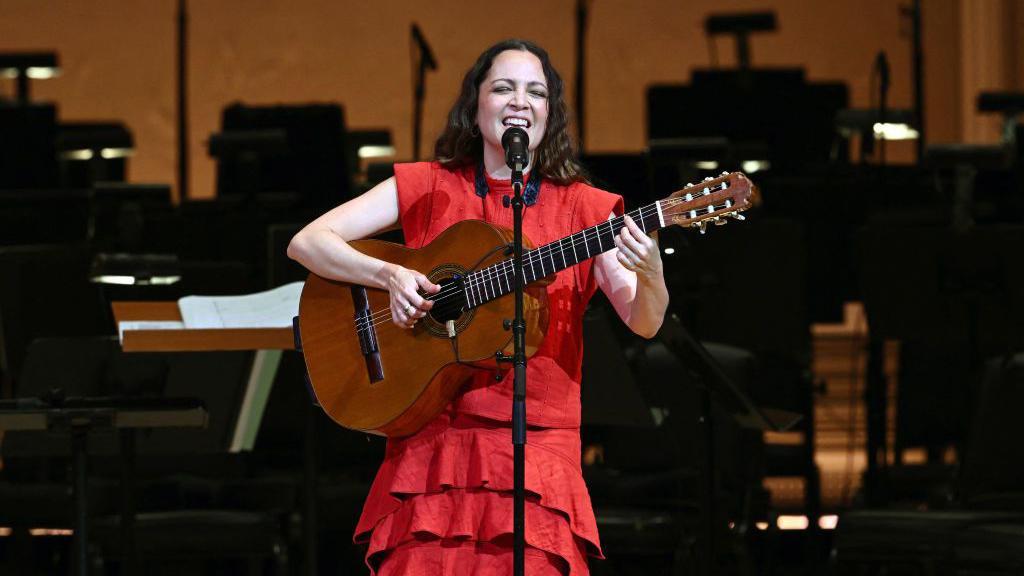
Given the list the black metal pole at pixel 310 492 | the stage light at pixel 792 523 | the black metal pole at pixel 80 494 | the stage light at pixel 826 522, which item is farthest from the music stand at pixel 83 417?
the stage light at pixel 826 522

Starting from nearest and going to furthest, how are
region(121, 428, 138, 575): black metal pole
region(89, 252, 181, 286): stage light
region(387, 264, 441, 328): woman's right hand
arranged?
region(387, 264, 441, 328): woman's right hand
region(121, 428, 138, 575): black metal pole
region(89, 252, 181, 286): stage light

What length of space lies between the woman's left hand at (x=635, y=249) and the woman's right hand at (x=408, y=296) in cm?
40

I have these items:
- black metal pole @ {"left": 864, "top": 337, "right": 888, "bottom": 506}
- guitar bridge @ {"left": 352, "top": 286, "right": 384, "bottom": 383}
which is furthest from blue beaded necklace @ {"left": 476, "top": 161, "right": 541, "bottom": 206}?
black metal pole @ {"left": 864, "top": 337, "right": 888, "bottom": 506}

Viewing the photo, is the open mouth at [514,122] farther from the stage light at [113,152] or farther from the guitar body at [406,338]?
the stage light at [113,152]

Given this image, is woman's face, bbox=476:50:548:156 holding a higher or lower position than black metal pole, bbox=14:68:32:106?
lower

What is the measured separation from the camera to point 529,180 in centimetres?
308

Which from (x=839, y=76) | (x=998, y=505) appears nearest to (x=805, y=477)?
(x=998, y=505)

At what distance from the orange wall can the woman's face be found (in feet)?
22.1

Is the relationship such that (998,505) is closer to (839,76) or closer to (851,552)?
(851,552)

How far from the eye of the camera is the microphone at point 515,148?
2.87 m

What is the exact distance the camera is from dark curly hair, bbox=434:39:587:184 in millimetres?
3102

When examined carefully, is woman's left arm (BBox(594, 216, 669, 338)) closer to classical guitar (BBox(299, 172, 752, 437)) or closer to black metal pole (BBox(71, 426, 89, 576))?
classical guitar (BBox(299, 172, 752, 437))

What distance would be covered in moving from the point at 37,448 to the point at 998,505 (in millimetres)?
2767

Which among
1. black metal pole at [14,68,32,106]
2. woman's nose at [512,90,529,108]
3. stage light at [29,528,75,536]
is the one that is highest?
black metal pole at [14,68,32,106]
